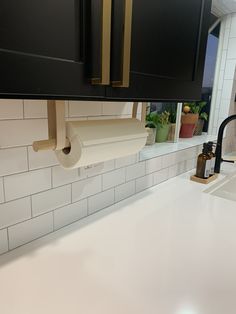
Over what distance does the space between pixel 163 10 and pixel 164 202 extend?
31.7 inches

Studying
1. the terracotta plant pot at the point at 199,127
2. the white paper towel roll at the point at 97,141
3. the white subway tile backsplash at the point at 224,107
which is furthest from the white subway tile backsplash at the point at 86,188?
the white subway tile backsplash at the point at 224,107

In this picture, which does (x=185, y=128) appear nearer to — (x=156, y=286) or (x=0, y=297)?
(x=156, y=286)

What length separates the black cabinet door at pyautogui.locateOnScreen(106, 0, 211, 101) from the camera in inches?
21.6

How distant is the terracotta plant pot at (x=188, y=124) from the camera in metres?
1.95

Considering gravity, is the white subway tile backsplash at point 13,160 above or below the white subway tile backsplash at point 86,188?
above

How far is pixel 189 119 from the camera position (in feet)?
6.44

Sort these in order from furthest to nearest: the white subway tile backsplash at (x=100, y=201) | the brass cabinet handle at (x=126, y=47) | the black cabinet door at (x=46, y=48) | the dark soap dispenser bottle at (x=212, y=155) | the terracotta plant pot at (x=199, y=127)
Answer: the terracotta plant pot at (x=199, y=127), the dark soap dispenser bottle at (x=212, y=155), the white subway tile backsplash at (x=100, y=201), the brass cabinet handle at (x=126, y=47), the black cabinet door at (x=46, y=48)

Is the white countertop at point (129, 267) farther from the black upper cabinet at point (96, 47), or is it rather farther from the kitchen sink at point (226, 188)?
the black upper cabinet at point (96, 47)

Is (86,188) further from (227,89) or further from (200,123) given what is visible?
(227,89)

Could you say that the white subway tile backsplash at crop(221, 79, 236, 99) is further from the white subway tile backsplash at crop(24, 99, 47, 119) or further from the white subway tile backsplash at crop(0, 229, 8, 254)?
the white subway tile backsplash at crop(0, 229, 8, 254)

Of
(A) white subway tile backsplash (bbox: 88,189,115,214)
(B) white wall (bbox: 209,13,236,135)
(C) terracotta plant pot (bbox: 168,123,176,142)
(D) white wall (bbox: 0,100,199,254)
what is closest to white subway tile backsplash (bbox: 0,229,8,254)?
(D) white wall (bbox: 0,100,199,254)

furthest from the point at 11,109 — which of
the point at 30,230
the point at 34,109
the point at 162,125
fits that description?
the point at 162,125

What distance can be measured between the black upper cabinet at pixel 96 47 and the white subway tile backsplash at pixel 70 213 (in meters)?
0.50

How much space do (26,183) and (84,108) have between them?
0.33 metres
